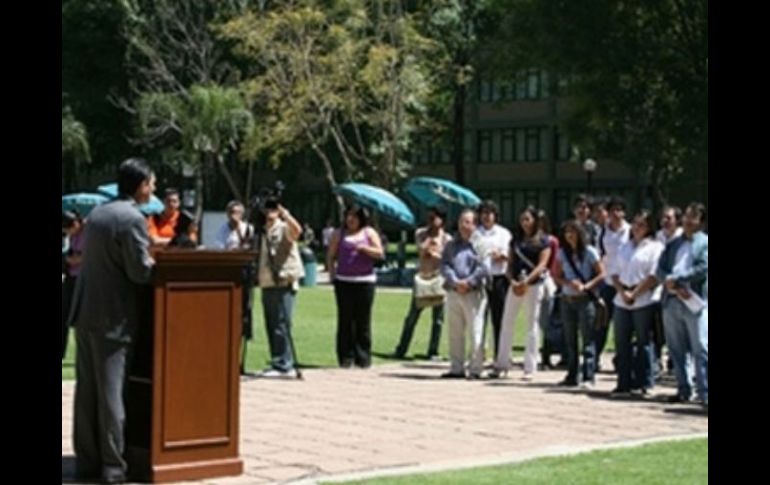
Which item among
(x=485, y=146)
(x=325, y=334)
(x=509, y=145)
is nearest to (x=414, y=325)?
(x=325, y=334)

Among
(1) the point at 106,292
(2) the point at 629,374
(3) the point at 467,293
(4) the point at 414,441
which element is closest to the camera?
(1) the point at 106,292

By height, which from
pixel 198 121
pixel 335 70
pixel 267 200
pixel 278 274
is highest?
pixel 335 70

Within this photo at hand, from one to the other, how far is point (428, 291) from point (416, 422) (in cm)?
633

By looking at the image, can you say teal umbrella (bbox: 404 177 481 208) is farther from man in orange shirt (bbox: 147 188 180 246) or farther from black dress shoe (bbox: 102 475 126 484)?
black dress shoe (bbox: 102 475 126 484)

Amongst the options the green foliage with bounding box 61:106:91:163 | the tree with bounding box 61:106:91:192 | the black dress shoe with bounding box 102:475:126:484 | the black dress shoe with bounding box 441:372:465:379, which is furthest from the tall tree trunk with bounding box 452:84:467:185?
the black dress shoe with bounding box 102:475:126:484

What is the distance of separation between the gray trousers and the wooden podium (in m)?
0.17

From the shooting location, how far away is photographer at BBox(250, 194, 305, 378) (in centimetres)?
1605

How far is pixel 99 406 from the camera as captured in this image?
9.00 meters

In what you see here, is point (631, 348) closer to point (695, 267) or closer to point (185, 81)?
point (695, 267)

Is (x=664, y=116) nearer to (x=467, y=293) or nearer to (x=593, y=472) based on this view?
(x=467, y=293)

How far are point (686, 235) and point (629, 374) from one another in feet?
6.19

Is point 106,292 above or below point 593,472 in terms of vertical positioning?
above

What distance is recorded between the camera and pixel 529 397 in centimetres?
1474
